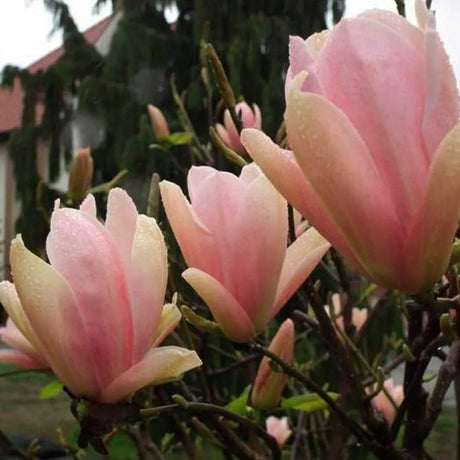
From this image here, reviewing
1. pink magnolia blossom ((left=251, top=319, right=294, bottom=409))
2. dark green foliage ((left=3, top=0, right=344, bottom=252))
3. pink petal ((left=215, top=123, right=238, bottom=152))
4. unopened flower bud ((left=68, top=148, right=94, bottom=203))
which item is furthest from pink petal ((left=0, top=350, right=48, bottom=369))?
dark green foliage ((left=3, top=0, right=344, bottom=252))

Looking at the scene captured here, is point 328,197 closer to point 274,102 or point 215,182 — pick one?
point 215,182

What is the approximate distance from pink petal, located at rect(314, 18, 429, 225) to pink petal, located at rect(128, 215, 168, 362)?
109 mm

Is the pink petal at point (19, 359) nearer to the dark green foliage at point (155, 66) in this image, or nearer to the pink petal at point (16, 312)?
the pink petal at point (16, 312)

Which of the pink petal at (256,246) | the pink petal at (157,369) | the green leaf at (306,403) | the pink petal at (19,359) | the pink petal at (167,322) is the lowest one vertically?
the green leaf at (306,403)

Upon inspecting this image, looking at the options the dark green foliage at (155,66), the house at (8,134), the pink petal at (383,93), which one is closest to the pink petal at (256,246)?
the pink petal at (383,93)

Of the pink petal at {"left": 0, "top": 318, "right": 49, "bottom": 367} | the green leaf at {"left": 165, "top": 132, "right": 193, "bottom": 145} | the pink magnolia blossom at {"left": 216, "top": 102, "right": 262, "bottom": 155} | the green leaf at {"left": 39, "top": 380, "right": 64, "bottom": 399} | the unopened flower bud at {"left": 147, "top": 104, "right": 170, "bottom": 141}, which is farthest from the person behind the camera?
the unopened flower bud at {"left": 147, "top": 104, "right": 170, "bottom": 141}

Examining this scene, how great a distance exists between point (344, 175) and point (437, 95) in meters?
0.04

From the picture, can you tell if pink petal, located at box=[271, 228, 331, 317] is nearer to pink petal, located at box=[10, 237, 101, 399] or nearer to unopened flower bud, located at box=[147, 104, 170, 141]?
pink petal, located at box=[10, 237, 101, 399]

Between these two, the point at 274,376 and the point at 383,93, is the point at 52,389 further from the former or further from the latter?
the point at 383,93

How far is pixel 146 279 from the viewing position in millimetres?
343

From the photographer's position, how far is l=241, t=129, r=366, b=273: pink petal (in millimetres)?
286

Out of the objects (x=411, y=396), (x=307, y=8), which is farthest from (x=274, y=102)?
(x=411, y=396)

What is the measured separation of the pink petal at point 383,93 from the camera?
270 millimetres

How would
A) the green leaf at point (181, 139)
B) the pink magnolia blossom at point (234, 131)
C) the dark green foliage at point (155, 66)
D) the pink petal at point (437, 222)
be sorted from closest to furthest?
the pink petal at point (437, 222) → the pink magnolia blossom at point (234, 131) → the green leaf at point (181, 139) → the dark green foliage at point (155, 66)
